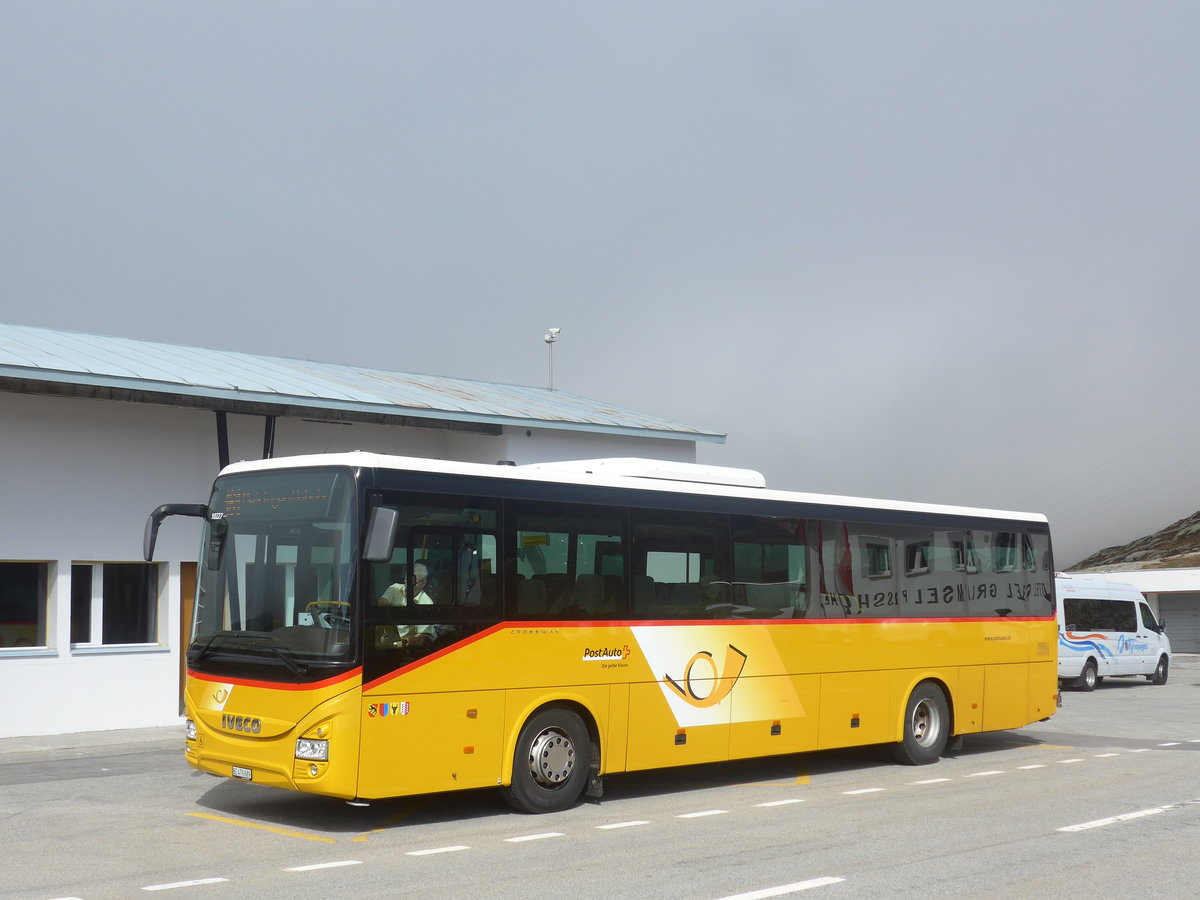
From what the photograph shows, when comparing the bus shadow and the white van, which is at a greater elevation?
the white van

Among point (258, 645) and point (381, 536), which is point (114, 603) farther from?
point (381, 536)

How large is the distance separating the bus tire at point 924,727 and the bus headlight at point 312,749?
7685 millimetres

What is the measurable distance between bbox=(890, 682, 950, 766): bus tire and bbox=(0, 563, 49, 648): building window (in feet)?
39.5

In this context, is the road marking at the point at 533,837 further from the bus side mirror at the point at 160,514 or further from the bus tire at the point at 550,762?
the bus side mirror at the point at 160,514

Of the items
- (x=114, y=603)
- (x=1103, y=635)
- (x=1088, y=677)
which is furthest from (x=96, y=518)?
(x=1103, y=635)

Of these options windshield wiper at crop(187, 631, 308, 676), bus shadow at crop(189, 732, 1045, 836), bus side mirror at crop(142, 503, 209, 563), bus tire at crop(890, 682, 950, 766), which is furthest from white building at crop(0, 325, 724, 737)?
bus tire at crop(890, 682, 950, 766)

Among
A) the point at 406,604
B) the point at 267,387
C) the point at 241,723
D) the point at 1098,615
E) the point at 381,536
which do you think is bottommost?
the point at 241,723

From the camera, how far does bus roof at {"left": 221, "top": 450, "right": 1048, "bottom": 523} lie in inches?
411

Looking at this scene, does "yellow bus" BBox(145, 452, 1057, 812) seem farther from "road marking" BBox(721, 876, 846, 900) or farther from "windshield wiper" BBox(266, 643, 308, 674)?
"road marking" BBox(721, 876, 846, 900)

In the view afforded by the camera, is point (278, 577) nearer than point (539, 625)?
Yes

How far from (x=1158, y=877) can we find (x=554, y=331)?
91.4 feet

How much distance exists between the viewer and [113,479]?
19.1 metres

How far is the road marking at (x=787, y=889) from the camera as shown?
25.2 ft

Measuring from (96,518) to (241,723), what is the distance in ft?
32.0
